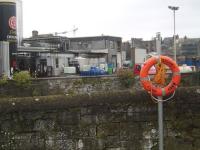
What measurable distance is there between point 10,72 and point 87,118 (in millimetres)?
11891

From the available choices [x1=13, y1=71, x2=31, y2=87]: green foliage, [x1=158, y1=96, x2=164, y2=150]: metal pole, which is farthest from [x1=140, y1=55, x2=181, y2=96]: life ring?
[x1=13, y1=71, x2=31, y2=87]: green foliage

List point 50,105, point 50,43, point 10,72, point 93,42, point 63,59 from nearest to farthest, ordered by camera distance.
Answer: point 50,105 < point 10,72 < point 63,59 < point 50,43 < point 93,42

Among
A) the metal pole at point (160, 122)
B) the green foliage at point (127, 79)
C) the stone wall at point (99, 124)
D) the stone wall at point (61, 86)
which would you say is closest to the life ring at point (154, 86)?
the metal pole at point (160, 122)

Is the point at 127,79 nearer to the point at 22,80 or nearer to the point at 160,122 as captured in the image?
the point at 22,80

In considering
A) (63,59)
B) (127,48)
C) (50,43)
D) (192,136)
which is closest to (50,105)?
(192,136)

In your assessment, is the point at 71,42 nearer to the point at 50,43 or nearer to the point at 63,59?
the point at 50,43

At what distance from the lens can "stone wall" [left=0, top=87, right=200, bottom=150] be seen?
8906mm

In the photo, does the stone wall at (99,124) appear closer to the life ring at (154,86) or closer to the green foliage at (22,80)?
the life ring at (154,86)

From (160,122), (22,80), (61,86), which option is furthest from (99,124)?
(61,86)

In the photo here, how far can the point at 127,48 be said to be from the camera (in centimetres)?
8844

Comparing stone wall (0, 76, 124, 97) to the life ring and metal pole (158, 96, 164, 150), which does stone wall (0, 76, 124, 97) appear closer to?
the life ring

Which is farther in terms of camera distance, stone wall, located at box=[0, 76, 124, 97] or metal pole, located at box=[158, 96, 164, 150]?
stone wall, located at box=[0, 76, 124, 97]

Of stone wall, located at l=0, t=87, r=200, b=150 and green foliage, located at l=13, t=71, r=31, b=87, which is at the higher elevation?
green foliage, located at l=13, t=71, r=31, b=87

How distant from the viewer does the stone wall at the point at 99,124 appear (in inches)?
351
